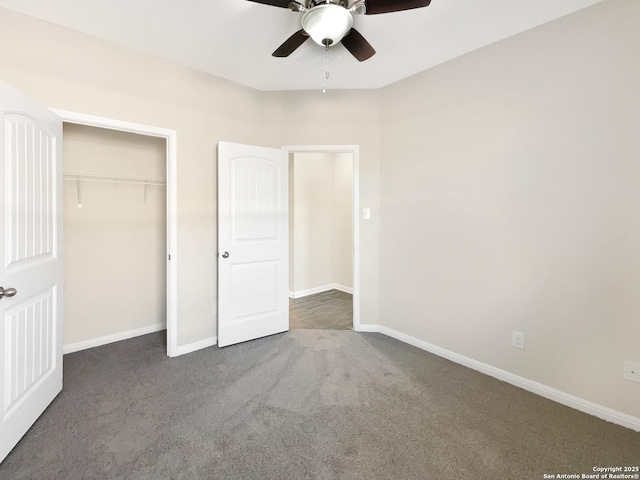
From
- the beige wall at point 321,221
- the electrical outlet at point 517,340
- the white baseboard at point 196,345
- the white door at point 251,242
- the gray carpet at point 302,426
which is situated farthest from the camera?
the beige wall at point 321,221

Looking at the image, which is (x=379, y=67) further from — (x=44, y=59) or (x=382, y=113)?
(x=44, y=59)

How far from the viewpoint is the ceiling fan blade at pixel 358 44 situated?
1.93m

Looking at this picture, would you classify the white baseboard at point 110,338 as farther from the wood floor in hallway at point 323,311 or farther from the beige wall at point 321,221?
the beige wall at point 321,221

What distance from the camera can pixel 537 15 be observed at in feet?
6.68

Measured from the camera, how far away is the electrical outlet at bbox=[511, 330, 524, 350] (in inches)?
89.7

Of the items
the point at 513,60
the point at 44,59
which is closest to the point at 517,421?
the point at 513,60

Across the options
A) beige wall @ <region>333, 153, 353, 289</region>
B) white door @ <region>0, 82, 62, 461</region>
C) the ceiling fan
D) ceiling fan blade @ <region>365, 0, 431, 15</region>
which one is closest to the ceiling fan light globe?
the ceiling fan

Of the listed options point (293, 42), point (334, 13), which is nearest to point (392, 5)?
point (334, 13)

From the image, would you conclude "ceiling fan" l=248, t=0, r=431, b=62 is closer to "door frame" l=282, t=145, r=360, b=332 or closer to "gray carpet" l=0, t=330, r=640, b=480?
"door frame" l=282, t=145, r=360, b=332

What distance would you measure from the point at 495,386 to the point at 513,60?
2479 mm

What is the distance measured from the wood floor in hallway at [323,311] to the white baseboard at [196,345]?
90 cm

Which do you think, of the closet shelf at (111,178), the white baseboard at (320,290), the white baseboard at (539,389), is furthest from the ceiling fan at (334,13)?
the white baseboard at (320,290)

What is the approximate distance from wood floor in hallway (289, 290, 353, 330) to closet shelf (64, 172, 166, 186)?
225cm

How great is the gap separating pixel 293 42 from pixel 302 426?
2.47m
